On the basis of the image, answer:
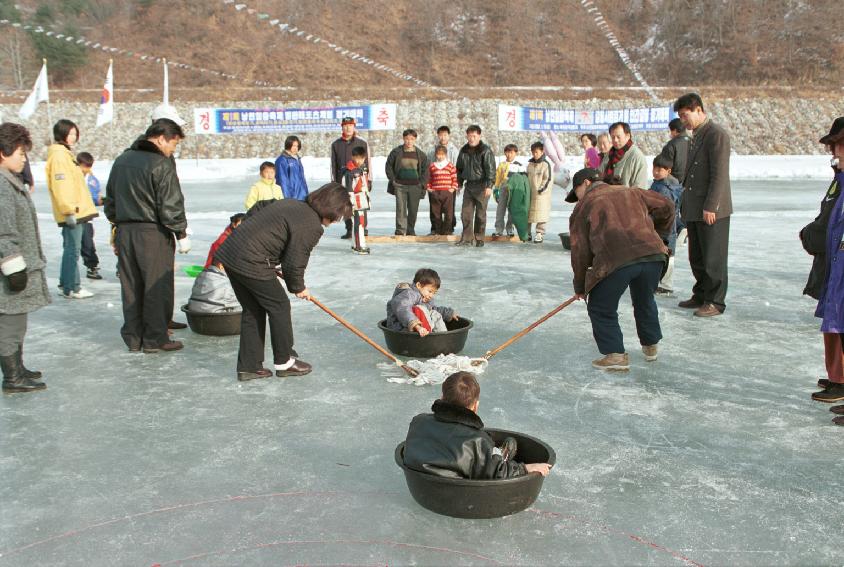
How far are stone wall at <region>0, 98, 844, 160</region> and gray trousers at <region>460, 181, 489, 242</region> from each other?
21.3 m

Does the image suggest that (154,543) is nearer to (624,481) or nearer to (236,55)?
(624,481)

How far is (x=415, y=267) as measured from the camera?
9.73 m

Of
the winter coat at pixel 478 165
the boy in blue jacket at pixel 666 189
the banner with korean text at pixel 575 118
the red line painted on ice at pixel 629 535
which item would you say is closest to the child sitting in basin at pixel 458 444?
the red line painted on ice at pixel 629 535

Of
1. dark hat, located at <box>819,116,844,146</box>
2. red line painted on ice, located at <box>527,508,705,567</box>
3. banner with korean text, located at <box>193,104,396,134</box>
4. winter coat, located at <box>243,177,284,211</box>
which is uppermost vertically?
banner with korean text, located at <box>193,104,396,134</box>

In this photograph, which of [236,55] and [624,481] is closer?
[624,481]

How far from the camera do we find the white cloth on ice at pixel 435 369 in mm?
5168

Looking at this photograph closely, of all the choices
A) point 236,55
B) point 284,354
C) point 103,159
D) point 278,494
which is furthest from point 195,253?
point 236,55

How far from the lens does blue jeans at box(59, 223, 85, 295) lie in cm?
771

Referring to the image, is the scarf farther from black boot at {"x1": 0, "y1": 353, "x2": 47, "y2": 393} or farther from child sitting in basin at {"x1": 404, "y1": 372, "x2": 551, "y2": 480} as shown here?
Answer: black boot at {"x1": 0, "y1": 353, "x2": 47, "y2": 393}

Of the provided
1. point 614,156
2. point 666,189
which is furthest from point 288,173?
point 666,189

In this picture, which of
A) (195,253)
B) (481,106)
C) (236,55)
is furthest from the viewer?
(236,55)

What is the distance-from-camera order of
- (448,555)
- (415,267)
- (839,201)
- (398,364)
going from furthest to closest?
(415,267) < (398,364) < (839,201) < (448,555)

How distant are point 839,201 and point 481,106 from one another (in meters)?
31.9

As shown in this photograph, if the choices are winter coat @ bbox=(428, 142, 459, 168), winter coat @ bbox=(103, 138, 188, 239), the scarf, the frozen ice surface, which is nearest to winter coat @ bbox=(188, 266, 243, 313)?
the frozen ice surface
